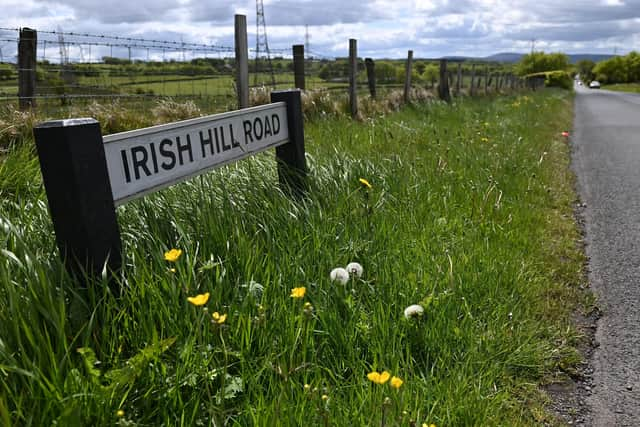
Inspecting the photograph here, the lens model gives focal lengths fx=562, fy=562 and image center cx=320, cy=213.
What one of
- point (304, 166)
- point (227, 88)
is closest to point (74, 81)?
point (227, 88)

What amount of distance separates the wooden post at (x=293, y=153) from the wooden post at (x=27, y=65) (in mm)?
4890

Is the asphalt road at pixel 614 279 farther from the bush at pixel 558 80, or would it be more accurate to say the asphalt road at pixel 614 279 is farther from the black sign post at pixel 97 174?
the bush at pixel 558 80

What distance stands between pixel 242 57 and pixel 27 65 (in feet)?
10.9

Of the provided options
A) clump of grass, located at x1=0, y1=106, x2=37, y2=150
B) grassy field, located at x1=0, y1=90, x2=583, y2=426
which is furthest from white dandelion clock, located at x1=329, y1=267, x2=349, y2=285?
clump of grass, located at x1=0, y1=106, x2=37, y2=150

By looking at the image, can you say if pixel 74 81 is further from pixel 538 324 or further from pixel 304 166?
pixel 538 324

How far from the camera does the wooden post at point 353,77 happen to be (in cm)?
1016

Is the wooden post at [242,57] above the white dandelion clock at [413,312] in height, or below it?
above

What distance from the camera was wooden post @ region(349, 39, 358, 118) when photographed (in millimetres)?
10156

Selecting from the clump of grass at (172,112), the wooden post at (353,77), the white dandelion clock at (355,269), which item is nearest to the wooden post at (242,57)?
the clump of grass at (172,112)

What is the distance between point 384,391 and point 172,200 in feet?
5.66

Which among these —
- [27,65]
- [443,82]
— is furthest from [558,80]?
[27,65]

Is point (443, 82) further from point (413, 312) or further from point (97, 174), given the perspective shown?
point (97, 174)

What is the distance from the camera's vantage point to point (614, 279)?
391cm

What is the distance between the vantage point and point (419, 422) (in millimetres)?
1977
